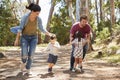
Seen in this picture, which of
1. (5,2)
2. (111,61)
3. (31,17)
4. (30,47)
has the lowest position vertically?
(111,61)

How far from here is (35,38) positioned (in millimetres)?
9914

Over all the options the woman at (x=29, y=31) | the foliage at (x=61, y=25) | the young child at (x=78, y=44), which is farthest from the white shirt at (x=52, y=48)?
the foliage at (x=61, y=25)

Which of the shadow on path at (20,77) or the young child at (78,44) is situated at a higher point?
the young child at (78,44)

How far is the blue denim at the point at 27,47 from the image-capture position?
9742 mm

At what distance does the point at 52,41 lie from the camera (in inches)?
397

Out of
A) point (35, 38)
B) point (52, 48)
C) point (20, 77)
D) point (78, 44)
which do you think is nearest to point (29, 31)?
point (35, 38)

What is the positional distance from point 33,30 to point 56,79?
1603 mm

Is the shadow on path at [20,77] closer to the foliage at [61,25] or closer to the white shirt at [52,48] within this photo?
the white shirt at [52,48]

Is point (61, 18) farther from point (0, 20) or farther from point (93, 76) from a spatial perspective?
point (93, 76)

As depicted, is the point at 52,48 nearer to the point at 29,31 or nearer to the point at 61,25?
the point at 29,31

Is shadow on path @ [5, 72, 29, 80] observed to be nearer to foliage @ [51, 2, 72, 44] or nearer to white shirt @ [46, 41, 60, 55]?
white shirt @ [46, 41, 60, 55]

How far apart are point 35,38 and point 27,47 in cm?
35

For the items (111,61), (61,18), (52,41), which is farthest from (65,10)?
(52,41)

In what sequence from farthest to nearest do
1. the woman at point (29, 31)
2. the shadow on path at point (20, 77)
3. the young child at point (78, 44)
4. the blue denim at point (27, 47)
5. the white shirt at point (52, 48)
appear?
the young child at point (78, 44) → the white shirt at point (52, 48) → the blue denim at point (27, 47) → the woman at point (29, 31) → the shadow on path at point (20, 77)
